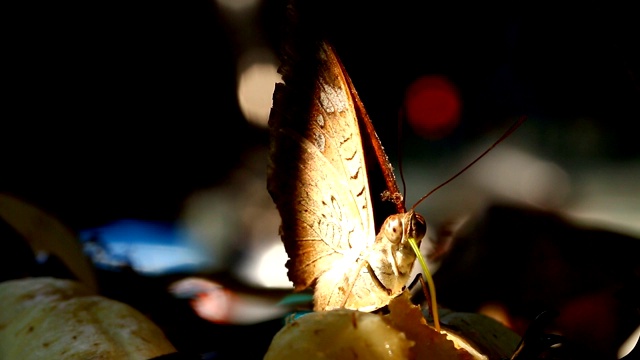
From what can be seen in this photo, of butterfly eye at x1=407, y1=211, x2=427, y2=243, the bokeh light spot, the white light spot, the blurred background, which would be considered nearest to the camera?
butterfly eye at x1=407, y1=211, x2=427, y2=243

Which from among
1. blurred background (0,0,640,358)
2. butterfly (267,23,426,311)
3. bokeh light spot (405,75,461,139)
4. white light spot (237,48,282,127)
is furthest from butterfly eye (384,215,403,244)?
white light spot (237,48,282,127)

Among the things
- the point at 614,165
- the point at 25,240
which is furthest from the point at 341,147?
the point at 614,165

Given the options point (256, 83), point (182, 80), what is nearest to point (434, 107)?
point (256, 83)

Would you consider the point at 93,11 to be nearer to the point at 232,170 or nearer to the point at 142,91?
the point at 142,91

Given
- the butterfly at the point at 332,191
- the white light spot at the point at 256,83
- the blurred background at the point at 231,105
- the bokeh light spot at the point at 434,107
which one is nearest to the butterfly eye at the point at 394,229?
the butterfly at the point at 332,191

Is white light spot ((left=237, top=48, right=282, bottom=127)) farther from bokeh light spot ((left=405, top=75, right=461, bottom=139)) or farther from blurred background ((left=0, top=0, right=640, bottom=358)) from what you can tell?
bokeh light spot ((left=405, top=75, right=461, bottom=139))

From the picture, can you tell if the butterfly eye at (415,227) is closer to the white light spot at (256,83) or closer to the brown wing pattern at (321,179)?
the brown wing pattern at (321,179)

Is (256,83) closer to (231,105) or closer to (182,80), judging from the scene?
(231,105)
